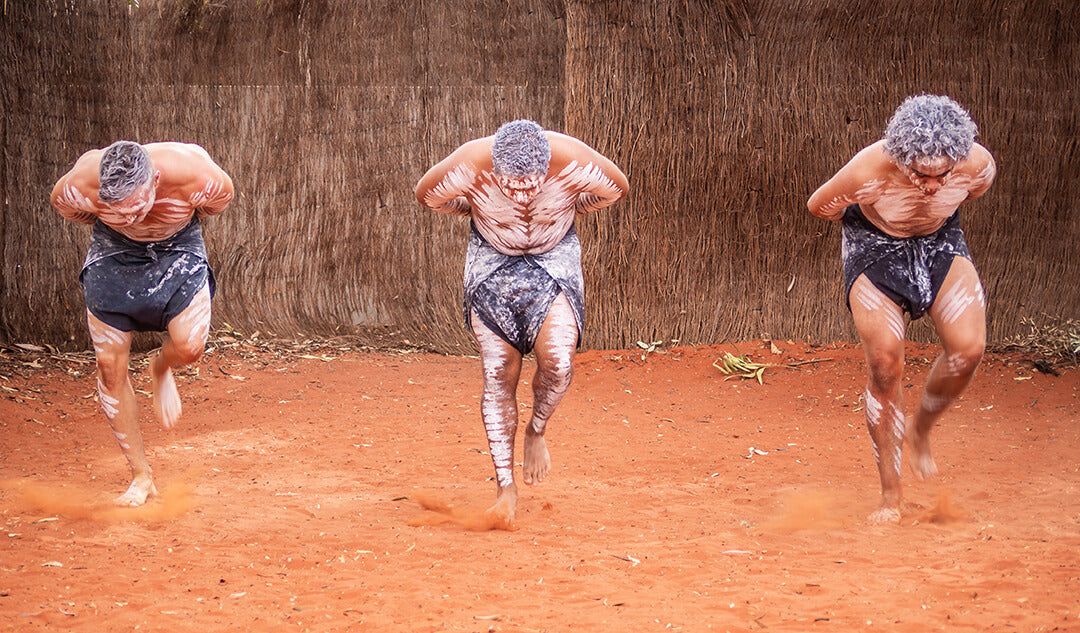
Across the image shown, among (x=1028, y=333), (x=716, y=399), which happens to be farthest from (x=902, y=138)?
(x=1028, y=333)

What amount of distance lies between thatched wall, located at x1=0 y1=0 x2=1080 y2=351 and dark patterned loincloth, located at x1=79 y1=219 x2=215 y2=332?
304 centimetres

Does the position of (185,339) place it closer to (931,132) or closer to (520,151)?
(520,151)

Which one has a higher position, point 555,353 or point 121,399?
point 555,353

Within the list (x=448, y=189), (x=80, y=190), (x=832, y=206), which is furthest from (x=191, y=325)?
(x=832, y=206)

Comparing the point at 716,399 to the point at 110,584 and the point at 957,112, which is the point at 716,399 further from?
the point at 110,584

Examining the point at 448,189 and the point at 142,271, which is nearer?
the point at 448,189

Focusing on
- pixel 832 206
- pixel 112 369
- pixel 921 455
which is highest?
pixel 832 206

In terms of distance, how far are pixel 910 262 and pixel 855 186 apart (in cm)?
36

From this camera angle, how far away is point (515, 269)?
383cm

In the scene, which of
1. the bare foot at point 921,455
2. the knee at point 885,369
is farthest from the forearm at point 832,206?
the bare foot at point 921,455

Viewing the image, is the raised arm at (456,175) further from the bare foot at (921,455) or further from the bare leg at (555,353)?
the bare foot at (921,455)

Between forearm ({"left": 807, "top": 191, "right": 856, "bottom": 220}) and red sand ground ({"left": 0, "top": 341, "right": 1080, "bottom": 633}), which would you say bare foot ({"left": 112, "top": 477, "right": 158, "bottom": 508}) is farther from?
forearm ({"left": 807, "top": 191, "right": 856, "bottom": 220})

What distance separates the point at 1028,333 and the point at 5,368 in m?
6.66

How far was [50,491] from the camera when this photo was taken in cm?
424
